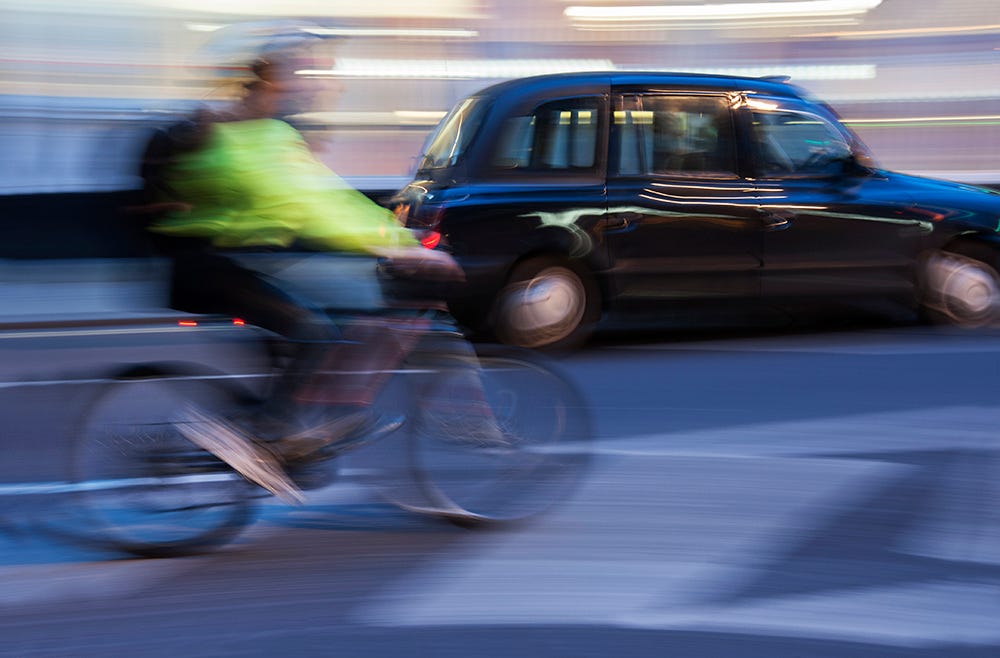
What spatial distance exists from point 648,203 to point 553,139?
2.22 feet

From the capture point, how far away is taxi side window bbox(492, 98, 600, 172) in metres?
8.34

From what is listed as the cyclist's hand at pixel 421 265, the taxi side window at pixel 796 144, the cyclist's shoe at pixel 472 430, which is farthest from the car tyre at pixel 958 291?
the cyclist's hand at pixel 421 265

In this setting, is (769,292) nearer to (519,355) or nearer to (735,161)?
(735,161)


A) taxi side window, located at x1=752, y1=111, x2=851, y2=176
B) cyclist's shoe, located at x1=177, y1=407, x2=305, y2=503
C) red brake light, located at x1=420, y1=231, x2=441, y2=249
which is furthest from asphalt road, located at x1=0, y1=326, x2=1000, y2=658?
taxi side window, located at x1=752, y1=111, x2=851, y2=176

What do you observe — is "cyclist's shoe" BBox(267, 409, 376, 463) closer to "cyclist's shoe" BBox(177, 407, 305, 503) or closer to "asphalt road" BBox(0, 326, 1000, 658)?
"cyclist's shoe" BBox(177, 407, 305, 503)

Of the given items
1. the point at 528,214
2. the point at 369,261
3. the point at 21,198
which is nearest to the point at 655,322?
the point at 528,214

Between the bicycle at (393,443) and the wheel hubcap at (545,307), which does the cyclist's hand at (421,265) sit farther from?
the wheel hubcap at (545,307)

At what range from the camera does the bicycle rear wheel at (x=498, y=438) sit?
4.70 meters

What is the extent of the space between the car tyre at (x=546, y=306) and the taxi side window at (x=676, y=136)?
0.71 meters

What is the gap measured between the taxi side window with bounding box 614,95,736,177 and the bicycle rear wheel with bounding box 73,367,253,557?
454 centimetres

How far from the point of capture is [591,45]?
13602 mm

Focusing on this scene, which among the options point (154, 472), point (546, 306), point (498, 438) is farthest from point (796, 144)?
point (154, 472)

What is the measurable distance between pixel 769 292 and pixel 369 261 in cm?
454

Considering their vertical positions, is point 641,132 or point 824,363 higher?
point 641,132
